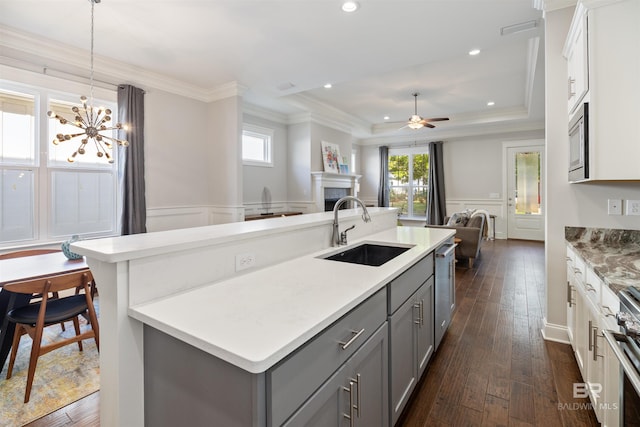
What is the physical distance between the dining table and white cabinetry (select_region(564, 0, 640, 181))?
3411 mm

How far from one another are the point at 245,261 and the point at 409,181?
26.5 feet

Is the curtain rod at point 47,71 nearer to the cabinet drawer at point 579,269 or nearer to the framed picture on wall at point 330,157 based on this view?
the framed picture on wall at point 330,157

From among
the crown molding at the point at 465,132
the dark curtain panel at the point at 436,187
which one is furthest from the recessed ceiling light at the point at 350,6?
the dark curtain panel at the point at 436,187

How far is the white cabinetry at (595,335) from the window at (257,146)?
515cm

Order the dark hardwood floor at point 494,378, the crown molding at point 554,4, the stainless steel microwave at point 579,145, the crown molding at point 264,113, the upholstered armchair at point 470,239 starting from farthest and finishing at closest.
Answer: the crown molding at point 264,113 → the upholstered armchair at point 470,239 → the crown molding at point 554,4 → the stainless steel microwave at point 579,145 → the dark hardwood floor at point 494,378

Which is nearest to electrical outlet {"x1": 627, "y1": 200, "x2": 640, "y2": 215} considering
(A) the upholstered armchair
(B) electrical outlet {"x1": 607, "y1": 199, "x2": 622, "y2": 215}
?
(B) electrical outlet {"x1": 607, "y1": 199, "x2": 622, "y2": 215}

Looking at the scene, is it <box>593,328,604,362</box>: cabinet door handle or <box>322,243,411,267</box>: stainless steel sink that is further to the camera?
<box>322,243,411,267</box>: stainless steel sink

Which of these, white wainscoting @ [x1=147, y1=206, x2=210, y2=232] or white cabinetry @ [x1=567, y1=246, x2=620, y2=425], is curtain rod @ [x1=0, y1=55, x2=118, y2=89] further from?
white cabinetry @ [x1=567, y1=246, x2=620, y2=425]

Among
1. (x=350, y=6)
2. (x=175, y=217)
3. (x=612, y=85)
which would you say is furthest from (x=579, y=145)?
(x=175, y=217)

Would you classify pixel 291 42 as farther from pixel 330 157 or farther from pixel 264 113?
pixel 330 157

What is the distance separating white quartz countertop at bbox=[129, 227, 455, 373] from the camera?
0.83m

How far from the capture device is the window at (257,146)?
5.95 metres

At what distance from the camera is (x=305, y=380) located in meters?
0.92

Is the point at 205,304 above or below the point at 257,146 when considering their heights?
below
